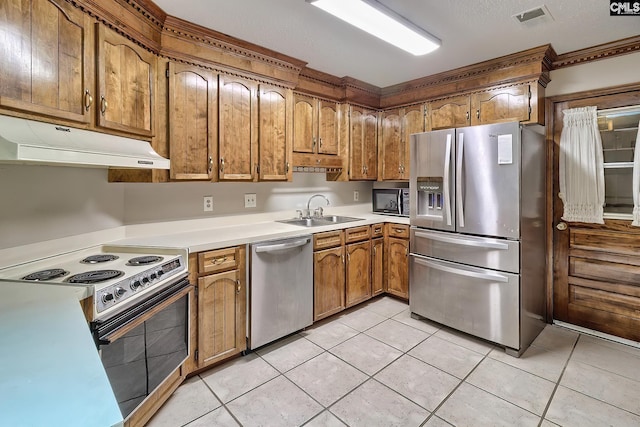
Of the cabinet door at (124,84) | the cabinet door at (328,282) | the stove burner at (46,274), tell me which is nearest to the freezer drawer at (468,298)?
the cabinet door at (328,282)

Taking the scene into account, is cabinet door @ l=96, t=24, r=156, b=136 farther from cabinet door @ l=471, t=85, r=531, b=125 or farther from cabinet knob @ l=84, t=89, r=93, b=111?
cabinet door @ l=471, t=85, r=531, b=125

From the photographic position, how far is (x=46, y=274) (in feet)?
5.31

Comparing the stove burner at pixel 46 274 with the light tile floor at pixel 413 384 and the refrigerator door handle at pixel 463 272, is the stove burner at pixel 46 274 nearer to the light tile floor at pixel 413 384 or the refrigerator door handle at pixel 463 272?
the light tile floor at pixel 413 384

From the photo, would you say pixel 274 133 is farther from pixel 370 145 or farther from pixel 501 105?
pixel 501 105

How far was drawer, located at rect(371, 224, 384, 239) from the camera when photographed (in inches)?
137

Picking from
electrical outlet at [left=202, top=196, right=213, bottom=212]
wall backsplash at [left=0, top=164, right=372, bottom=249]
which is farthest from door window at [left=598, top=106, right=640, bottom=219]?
electrical outlet at [left=202, top=196, right=213, bottom=212]

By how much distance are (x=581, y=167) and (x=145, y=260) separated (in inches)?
138

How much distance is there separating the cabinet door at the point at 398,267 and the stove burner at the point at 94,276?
104 inches

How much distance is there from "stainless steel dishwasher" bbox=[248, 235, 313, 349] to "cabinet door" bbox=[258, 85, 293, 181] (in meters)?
0.66

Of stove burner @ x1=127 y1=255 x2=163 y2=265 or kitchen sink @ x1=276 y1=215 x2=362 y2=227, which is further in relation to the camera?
kitchen sink @ x1=276 y1=215 x2=362 y2=227

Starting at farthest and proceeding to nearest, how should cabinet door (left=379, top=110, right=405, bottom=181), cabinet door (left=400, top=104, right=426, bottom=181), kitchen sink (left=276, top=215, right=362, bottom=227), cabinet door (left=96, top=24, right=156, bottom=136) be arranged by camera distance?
cabinet door (left=379, top=110, right=405, bottom=181) < cabinet door (left=400, top=104, right=426, bottom=181) < kitchen sink (left=276, top=215, right=362, bottom=227) < cabinet door (left=96, top=24, right=156, bottom=136)

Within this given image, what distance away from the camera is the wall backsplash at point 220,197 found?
246 centimetres

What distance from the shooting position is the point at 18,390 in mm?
643

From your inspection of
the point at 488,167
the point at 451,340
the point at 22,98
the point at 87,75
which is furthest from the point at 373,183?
the point at 22,98
